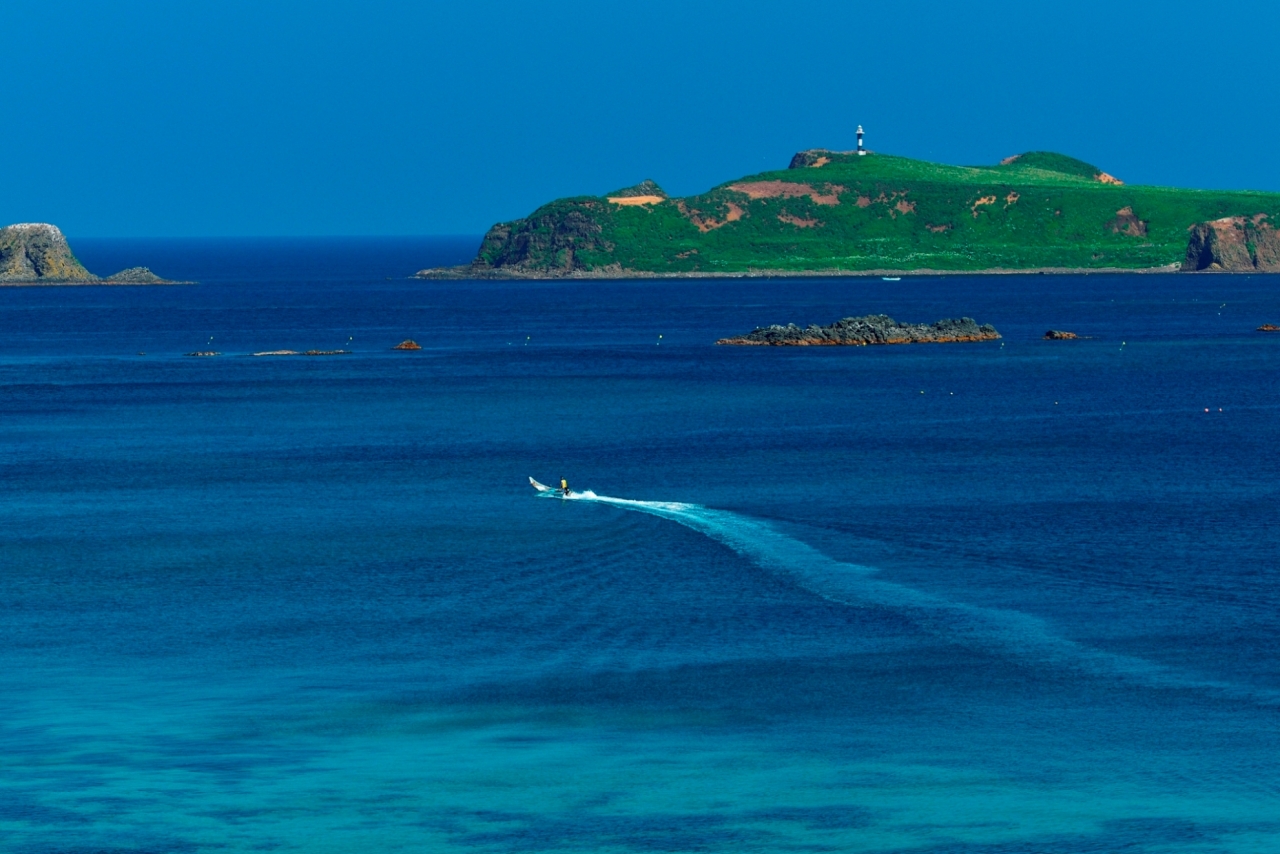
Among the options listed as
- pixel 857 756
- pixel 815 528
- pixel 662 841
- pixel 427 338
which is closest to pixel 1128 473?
pixel 815 528

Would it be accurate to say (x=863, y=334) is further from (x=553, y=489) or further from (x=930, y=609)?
(x=930, y=609)

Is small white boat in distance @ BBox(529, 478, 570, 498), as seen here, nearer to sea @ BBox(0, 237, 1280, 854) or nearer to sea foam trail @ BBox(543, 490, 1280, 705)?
sea @ BBox(0, 237, 1280, 854)

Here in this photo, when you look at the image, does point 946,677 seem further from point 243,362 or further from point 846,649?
point 243,362

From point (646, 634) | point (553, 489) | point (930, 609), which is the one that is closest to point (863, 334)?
point (553, 489)

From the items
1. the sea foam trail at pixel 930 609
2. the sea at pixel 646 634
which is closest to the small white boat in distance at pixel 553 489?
the sea at pixel 646 634

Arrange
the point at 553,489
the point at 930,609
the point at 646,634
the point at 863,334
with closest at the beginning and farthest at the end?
the point at 646,634 < the point at 930,609 < the point at 553,489 < the point at 863,334

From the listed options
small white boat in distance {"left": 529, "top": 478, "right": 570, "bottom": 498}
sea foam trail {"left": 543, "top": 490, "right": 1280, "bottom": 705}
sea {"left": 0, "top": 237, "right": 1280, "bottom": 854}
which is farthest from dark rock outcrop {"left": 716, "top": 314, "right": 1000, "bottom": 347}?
sea foam trail {"left": 543, "top": 490, "right": 1280, "bottom": 705}

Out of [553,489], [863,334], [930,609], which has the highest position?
[863,334]
